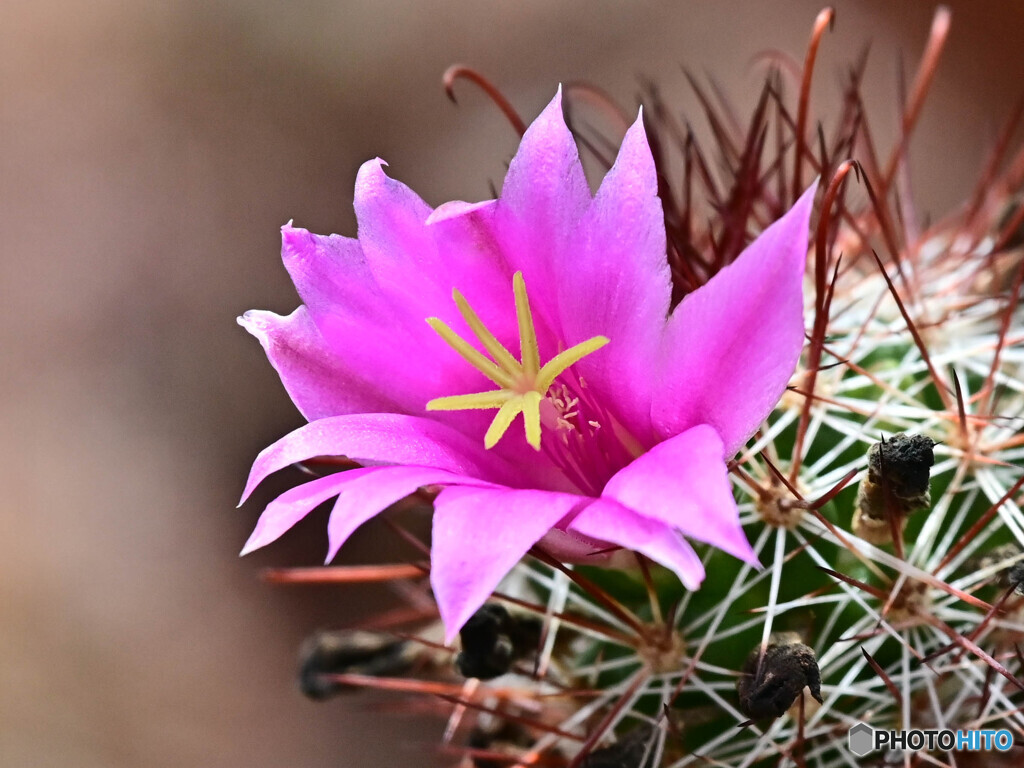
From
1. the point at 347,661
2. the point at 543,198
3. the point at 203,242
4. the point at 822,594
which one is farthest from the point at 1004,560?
the point at 203,242

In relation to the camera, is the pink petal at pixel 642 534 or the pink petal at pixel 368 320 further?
the pink petal at pixel 368 320

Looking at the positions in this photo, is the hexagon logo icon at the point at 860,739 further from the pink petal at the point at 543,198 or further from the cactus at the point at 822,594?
the pink petal at the point at 543,198

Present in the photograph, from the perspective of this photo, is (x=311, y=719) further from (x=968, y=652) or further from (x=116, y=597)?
(x=968, y=652)

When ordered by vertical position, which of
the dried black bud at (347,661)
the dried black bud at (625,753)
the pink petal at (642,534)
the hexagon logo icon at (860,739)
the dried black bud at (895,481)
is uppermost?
the pink petal at (642,534)

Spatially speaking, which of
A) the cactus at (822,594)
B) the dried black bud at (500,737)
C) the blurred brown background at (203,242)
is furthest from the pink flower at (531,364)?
the blurred brown background at (203,242)

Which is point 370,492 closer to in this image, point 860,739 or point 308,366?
point 308,366

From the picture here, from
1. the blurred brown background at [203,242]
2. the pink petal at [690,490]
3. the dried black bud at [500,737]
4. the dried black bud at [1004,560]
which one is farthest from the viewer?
the blurred brown background at [203,242]
